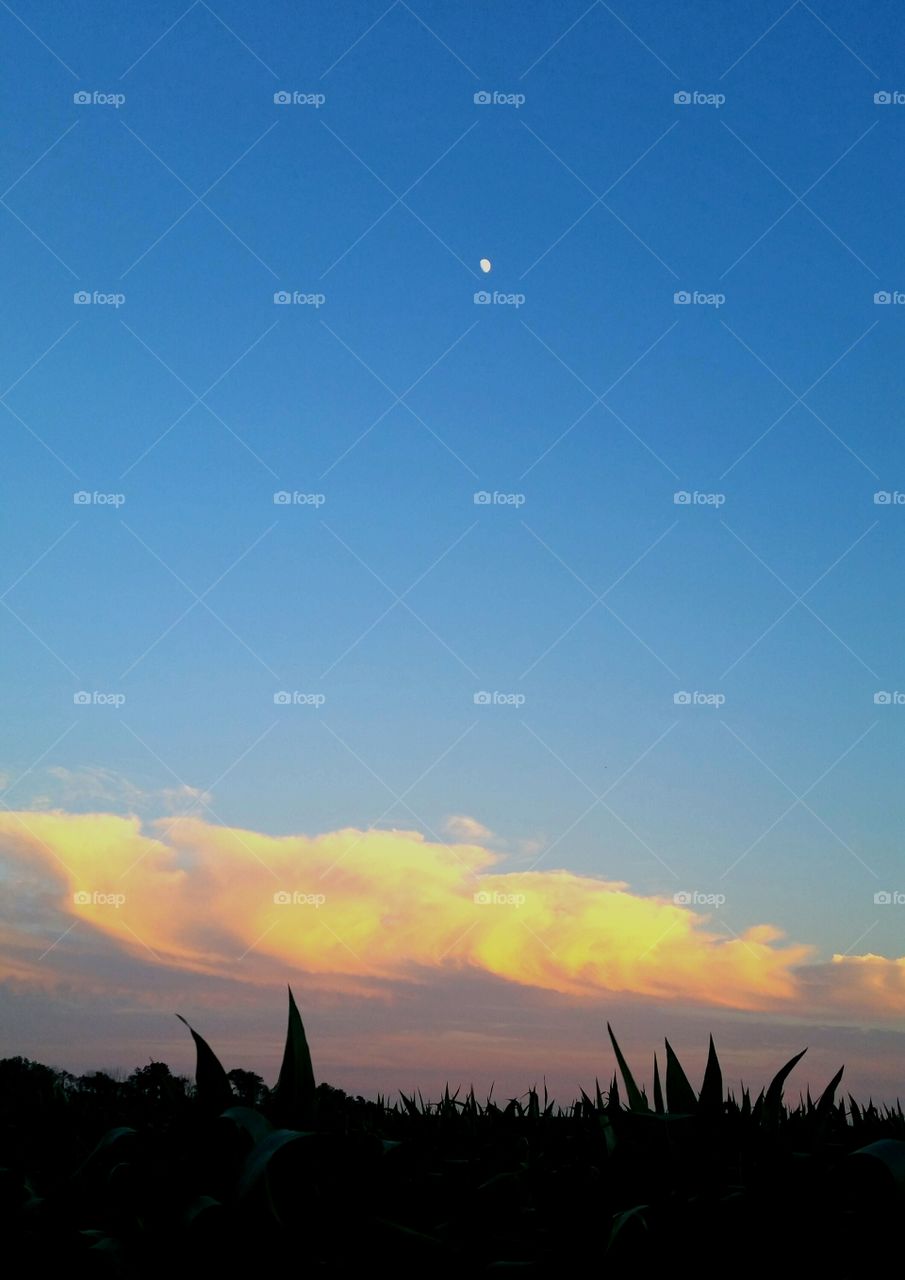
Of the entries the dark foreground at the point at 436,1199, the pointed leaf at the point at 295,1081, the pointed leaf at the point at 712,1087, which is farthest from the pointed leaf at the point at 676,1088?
the pointed leaf at the point at 295,1081

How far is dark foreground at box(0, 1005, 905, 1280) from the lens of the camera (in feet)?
9.21

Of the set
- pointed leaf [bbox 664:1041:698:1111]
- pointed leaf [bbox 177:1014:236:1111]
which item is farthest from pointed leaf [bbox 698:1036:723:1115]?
pointed leaf [bbox 177:1014:236:1111]

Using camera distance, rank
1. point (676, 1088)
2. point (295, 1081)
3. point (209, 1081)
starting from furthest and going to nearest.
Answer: point (676, 1088) < point (295, 1081) < point (209, 1081)

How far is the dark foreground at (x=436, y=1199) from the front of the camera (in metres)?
2.81

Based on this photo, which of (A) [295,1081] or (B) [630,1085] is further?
(B) [630,1085]

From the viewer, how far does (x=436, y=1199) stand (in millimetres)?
3186

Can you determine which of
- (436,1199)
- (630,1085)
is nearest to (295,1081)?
(436,1199)

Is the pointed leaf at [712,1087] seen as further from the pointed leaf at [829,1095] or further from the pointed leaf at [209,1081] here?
the pointed leaf at [209,1081]

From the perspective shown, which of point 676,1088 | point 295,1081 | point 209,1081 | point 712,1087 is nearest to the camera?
point 209,1081

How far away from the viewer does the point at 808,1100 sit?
16.5ft

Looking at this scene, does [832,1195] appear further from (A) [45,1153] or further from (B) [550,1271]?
(A) [45,1153]

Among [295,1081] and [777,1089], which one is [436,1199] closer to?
[295,1081]

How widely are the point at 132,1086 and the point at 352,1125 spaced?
231cm

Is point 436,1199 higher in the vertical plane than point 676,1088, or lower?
lower
